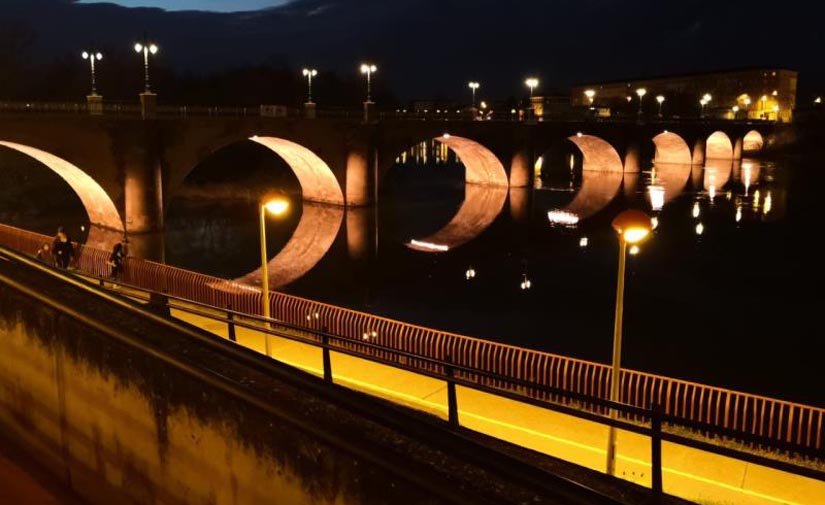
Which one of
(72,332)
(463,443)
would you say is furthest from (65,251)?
(463,443)

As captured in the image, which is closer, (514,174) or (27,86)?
(514,174)

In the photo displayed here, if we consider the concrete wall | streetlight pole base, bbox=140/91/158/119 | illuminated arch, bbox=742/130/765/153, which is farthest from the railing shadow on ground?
illuminated arch, bbox=742/130/765/153

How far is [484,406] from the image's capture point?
45.0ft

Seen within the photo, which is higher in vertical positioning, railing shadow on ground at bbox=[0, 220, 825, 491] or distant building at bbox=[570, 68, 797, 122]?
distant building at bbox=[570, 68, 797, 122]

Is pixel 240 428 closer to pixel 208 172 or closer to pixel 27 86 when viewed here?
pixel 208 172

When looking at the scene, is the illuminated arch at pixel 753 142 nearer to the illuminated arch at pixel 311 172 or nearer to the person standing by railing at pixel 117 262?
→ the illuminated arch at pixel 311 172

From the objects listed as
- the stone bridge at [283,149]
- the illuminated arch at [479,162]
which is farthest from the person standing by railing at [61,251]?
the illuminated arch at [479,162]

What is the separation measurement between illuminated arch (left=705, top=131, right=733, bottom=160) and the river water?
39.2 meters

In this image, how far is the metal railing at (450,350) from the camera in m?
14.4

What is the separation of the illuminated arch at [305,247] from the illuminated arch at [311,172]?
971mm

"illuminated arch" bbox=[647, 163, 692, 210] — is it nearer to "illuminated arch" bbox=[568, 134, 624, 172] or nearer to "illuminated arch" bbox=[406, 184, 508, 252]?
"illuminated arch" bbox=[568, 134, 624, 172]

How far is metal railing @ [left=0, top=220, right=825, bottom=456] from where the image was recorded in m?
14.4

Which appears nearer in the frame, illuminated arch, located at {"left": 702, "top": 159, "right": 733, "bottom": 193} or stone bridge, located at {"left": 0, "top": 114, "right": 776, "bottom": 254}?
stone bridge, located at {"left": 0, "top": 114, "right": 776, "bottom": 254}

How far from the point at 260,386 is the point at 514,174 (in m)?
61.2
